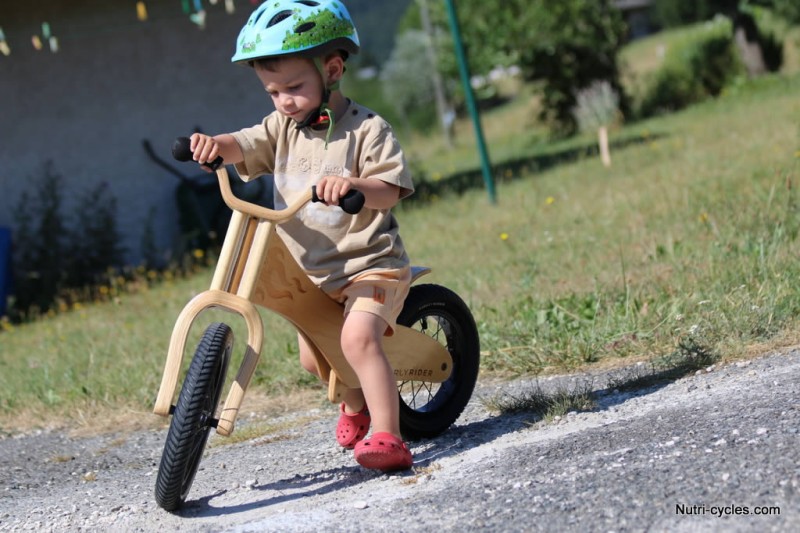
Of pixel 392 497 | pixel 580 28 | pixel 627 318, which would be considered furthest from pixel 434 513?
pixel 580 28

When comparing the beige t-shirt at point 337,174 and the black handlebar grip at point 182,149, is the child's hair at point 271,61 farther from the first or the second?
the black handlebar grip at point 182,149

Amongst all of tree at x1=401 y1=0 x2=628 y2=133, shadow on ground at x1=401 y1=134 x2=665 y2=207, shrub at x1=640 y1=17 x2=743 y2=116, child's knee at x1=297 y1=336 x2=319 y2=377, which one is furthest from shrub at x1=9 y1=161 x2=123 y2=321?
shrub at x1=640 y1=17 x2=743 y2=116

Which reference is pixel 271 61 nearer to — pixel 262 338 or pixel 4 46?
pixel 262 338

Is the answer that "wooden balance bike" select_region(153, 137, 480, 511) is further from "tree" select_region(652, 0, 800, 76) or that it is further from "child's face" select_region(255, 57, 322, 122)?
"tree" select_region(652, 0, 800, 76)

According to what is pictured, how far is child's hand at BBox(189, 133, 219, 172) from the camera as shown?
3424mm

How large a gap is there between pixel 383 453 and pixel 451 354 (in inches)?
32.4

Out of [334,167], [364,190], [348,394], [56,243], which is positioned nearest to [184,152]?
[334,167]

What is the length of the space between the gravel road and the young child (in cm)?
31

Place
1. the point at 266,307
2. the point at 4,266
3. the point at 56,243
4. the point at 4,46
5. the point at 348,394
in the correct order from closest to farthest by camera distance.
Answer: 1. the point at 266,307
2. the point at 348,394
3. the point at 4,266
4. the point at 4,46
5. the point at 56,243

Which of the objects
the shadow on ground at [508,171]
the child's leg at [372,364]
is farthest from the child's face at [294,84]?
the shadow on ground at [508,171]

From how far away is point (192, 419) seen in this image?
3.12 meters

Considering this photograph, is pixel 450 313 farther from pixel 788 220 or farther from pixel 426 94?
pixel 426 94

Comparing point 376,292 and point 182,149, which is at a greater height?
point 182,149

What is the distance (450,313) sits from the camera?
13.3ft
